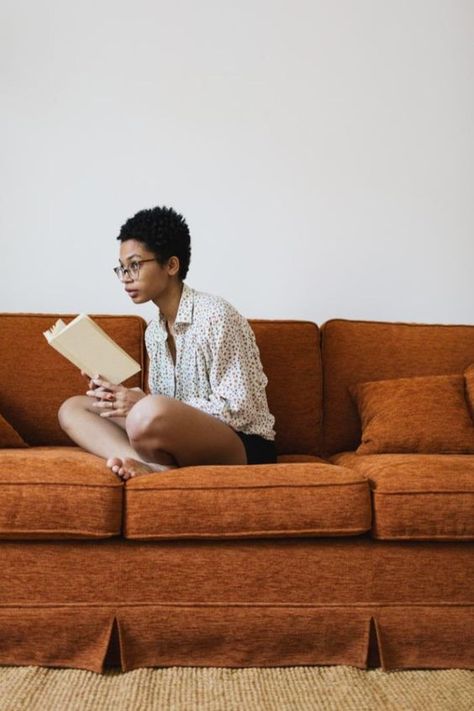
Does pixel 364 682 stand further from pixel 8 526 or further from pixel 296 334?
pixel 296 334

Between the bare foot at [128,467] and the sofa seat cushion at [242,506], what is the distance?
0.04 meters

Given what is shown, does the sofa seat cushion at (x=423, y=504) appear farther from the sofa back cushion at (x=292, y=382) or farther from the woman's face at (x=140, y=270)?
the woman's face at (x=140, y=270)

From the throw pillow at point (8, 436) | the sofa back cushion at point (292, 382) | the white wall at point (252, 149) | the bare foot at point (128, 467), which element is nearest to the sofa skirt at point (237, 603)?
the bare foot at point (128, 467)

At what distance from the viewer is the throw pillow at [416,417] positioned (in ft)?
7.00

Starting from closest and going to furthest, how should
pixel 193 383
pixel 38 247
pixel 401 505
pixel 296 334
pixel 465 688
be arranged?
1. pixel 465 688
2. pixel 401 505
3. pixel 193 383
4. pixel 296 334
5. pixel 38 247

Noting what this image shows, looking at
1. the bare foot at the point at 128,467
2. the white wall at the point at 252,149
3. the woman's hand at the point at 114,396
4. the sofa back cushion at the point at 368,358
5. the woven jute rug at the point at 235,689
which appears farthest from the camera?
the white wall at the point at 252,149

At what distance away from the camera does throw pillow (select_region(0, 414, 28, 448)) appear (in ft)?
7.00

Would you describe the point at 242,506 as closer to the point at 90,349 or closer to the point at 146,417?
the point at 146,417

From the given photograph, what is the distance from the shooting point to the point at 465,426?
217 cm

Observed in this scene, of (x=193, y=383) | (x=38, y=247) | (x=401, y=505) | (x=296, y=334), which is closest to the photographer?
(x=401, y=505)

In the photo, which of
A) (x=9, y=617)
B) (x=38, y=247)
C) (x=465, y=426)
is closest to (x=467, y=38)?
(x=465, y=426)

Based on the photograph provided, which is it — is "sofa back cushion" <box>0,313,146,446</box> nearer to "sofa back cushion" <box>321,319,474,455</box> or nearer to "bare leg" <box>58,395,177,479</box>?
"bare leg" <box>58,395,177,479</box>

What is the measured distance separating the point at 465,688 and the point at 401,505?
1.27 ft

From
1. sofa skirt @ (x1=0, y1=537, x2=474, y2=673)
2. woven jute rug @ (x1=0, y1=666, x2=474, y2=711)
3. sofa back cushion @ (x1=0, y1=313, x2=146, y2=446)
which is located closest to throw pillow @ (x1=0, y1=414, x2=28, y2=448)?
sofa back cushion @ (x1=0, y1=313, x2=146, y2=446)
